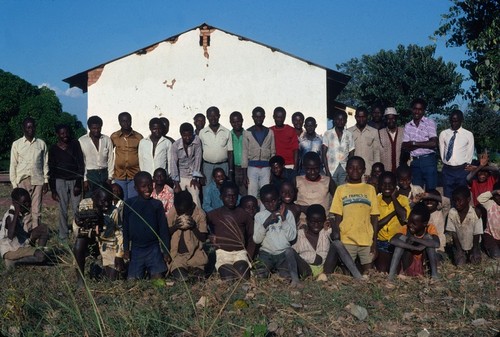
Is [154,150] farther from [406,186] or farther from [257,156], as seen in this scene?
[406,186]

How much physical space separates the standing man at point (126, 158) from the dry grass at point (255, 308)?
2.01m

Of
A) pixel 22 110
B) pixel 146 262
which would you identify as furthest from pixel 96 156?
pixel 22 110

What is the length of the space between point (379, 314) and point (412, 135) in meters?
3.77

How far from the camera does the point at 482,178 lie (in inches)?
296

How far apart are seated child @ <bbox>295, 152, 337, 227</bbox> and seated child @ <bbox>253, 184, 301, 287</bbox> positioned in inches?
24.3

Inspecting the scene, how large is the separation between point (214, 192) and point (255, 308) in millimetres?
3026

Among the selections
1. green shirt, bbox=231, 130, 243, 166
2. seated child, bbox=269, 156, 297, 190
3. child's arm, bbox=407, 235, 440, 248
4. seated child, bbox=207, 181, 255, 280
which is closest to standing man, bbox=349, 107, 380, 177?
seated child, bbox=269, 156, 297, 190

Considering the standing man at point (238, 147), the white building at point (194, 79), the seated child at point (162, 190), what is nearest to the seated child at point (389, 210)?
the standing man at point (238, 147)

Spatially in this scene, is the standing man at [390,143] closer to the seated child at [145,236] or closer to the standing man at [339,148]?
the standing man at [339,148]

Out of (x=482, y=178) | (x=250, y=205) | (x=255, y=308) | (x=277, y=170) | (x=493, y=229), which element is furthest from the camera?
(x=277, y=170)

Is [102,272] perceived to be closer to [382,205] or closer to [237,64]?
[382,205]

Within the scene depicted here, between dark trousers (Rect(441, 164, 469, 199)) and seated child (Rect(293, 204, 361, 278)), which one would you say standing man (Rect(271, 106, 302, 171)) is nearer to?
seated child (Rect(293, 204, 361, 278))

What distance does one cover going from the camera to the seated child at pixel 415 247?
5949 millimetres

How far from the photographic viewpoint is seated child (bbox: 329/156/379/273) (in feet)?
20.1
